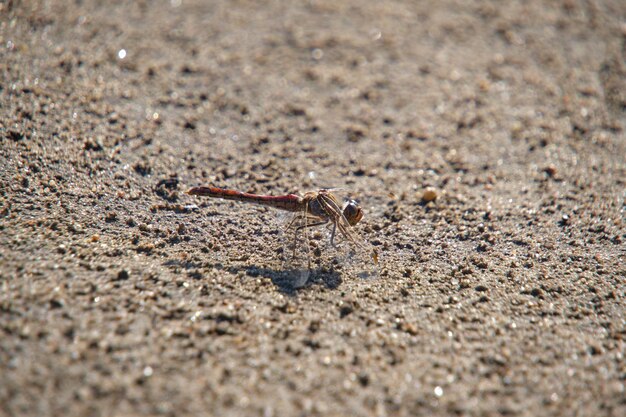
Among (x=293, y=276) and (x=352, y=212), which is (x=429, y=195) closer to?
Answer: (x=352, y=212)

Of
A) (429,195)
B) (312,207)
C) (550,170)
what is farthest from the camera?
(550,170)

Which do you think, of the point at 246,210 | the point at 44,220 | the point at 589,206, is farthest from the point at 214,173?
the point at 589,206

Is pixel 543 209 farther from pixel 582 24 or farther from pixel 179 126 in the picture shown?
pixel 582 24

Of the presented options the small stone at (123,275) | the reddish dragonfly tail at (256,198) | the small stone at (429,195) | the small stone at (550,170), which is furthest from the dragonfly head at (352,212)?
the small stone at (550,170)

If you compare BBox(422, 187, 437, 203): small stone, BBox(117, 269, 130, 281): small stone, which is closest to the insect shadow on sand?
BBox(117, 269, 130, 281): small stone

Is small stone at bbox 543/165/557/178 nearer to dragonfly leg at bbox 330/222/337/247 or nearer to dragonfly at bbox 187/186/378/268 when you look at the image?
dragonfly at bbox 187/186/378/268

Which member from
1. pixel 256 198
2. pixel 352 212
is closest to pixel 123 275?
pixel 256 198

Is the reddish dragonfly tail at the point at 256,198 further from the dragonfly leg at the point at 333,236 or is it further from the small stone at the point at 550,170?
the small stone at the point at 550,170

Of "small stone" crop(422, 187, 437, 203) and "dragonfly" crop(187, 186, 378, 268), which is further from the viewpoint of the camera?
"small stone" crop(422, 187, 437, 203)
